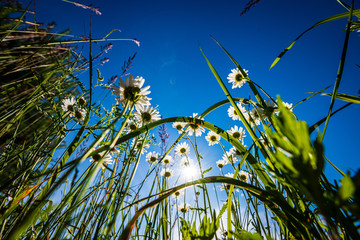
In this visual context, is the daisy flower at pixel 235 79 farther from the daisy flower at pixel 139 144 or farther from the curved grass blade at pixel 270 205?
the curved grass blade at pixel 270 205

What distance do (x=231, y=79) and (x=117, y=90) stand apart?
171 cm

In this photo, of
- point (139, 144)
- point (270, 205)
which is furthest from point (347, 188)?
point (139, 144)

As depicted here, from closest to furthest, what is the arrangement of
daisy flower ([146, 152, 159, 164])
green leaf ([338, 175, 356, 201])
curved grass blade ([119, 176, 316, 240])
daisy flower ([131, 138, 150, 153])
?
green leaf ([338, 175, 356, 201]) → curved grass blade ([119, 176, 316, 240]) → daisy flower ([131, 138, 150, 153]) → daisy flower ([146, 152, 159, 164])

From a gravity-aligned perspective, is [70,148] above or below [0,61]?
below

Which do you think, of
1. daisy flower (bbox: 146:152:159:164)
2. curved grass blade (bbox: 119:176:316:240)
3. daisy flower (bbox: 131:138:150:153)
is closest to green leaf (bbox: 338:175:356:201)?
curved grass blade (bbox: 119:176:316:240)

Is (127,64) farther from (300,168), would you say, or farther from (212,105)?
(300,168)

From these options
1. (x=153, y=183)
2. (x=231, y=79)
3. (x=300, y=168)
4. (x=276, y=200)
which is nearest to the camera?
(x=300, y=168)

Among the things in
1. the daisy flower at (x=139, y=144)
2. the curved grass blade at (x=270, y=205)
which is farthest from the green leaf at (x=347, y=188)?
the daisy flower at (x=139, y=144)

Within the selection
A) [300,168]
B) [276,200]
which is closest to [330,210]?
[300,168]

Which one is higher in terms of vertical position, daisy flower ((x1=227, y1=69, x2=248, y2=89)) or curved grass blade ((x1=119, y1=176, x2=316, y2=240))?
daisy flower ((x1=227, y1=69, x2=248, y2=89))

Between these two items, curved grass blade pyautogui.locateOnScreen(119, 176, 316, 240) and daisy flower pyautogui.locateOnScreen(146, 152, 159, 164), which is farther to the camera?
daisy flower pyautogui.locateOnScreen(146, 152, 159, 164)

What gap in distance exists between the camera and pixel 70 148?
1.89ft

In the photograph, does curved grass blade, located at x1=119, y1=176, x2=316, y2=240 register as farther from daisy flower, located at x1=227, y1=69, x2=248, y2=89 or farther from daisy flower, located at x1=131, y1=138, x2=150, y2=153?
daisy flower, located at x1=227, y1=69, x2=248, y2=89

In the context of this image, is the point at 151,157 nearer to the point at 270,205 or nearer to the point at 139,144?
the point at 139,144
